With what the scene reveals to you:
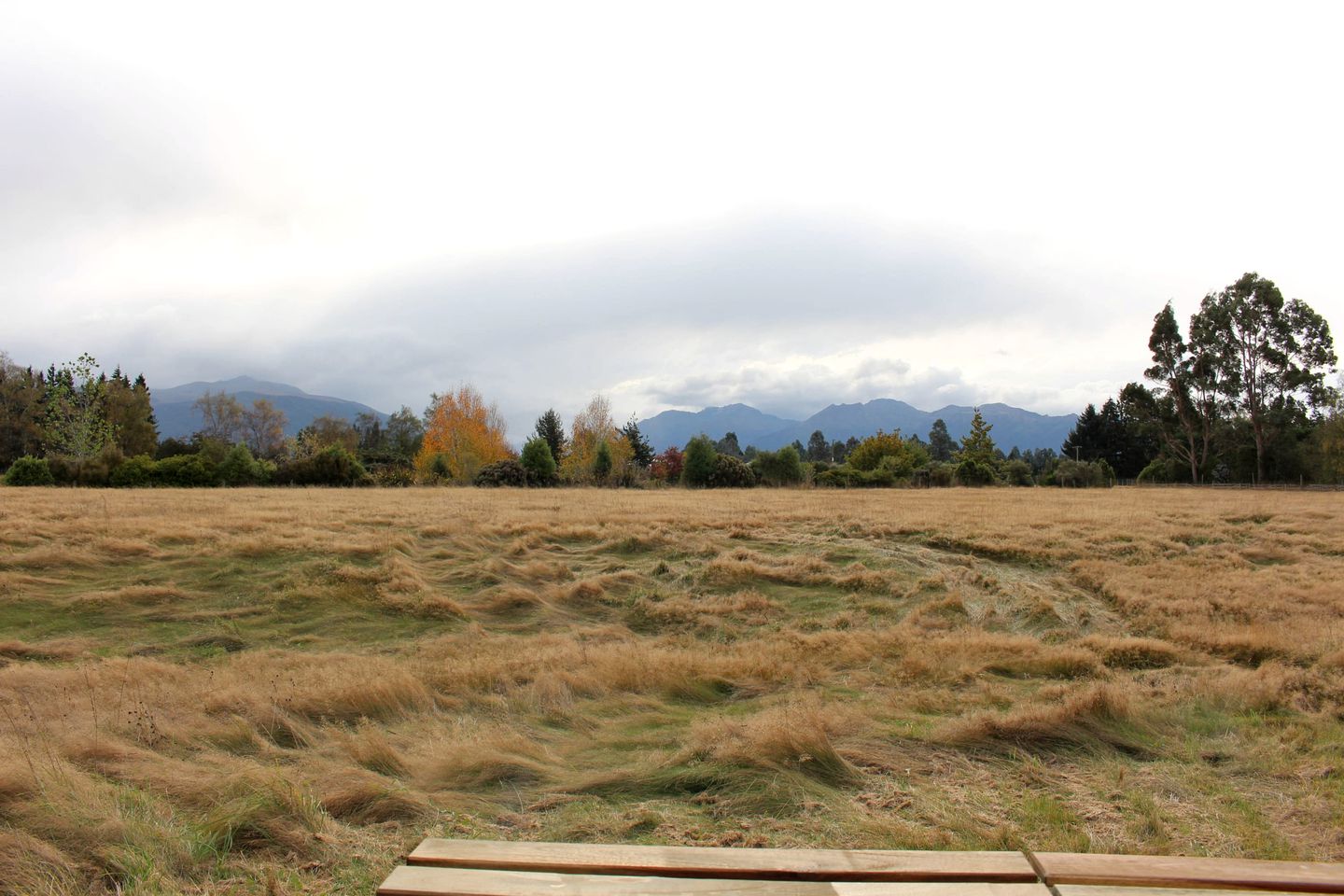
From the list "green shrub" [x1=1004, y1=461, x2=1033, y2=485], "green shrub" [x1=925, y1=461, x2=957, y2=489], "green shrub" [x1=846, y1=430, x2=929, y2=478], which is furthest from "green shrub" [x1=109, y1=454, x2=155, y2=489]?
"green shrub" [x1=1004, y1=461, x2=1033, y2=485]

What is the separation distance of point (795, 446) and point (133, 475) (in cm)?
2875

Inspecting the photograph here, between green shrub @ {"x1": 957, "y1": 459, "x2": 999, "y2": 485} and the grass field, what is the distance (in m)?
23.3

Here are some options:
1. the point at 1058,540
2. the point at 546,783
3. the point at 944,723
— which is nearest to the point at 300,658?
the point at 546,783

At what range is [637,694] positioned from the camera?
6.28 metres

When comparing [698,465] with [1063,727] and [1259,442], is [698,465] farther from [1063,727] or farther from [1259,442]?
[1259,442]

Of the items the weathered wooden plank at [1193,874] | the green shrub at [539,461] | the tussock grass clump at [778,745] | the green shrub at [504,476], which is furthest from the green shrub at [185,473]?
the weathered wooden plank at [1193,874]

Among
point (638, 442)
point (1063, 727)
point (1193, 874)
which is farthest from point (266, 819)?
point (638, 442)

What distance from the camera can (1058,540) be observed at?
45.2ft

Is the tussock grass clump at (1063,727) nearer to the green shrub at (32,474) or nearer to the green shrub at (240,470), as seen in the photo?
the green shrub at (240,470)

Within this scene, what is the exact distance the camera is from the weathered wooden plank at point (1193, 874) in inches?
99.7

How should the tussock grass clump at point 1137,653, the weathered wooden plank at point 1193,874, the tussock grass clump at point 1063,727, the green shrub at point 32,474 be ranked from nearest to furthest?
the weathered wooden plank at point 1193,874
the tussock grass clump at point 1063,727
the tussock grass clump at point 1137,653
the green shrub at point 32,474

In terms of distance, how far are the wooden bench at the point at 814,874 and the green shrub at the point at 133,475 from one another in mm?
30129

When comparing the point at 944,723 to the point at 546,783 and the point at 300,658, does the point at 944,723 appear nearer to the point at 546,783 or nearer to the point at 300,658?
the point at 546,783

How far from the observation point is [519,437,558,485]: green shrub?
1303 inches
